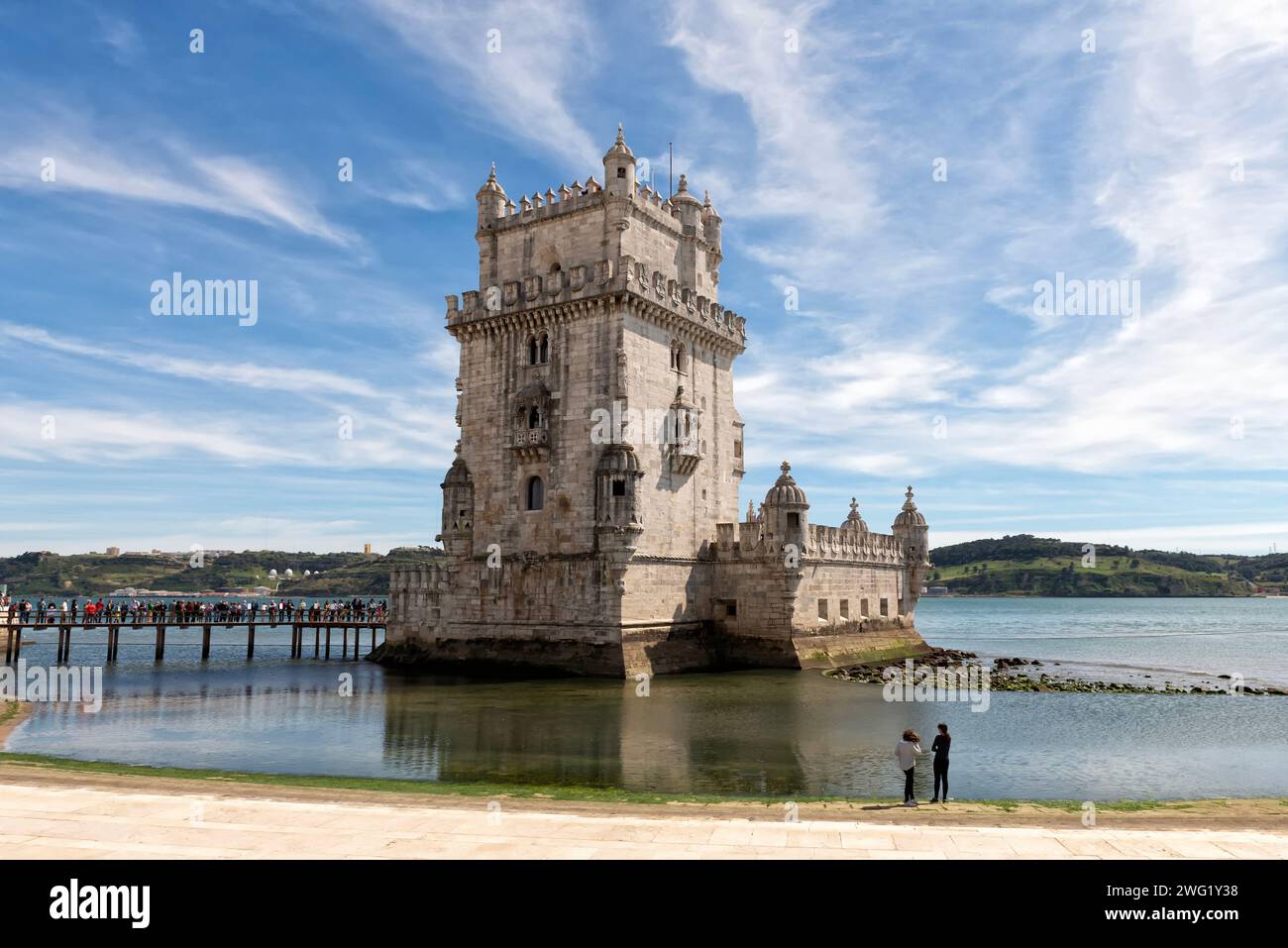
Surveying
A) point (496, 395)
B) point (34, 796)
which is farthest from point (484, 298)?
point (34, 796)

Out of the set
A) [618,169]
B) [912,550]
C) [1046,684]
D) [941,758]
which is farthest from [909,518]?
[941,758]

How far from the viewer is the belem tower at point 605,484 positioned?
131ft

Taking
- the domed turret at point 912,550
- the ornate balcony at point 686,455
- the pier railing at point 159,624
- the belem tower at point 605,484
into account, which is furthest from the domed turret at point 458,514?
the domed turret at point 912,550

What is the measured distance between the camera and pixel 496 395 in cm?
4400

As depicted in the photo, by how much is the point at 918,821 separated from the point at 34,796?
13.1 meters

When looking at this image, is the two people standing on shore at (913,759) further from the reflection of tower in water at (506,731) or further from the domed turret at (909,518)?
the domed turret at (909,518)

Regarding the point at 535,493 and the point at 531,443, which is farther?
the point at 535,493

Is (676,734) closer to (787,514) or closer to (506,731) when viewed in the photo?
(506,731)

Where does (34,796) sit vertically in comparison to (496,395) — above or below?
below

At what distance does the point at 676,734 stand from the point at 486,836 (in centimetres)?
1497

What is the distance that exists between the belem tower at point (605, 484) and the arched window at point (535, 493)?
0.11 m

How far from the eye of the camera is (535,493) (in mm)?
42625

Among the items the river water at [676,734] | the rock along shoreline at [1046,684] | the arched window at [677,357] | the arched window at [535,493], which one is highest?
the arched window at [677,357]
